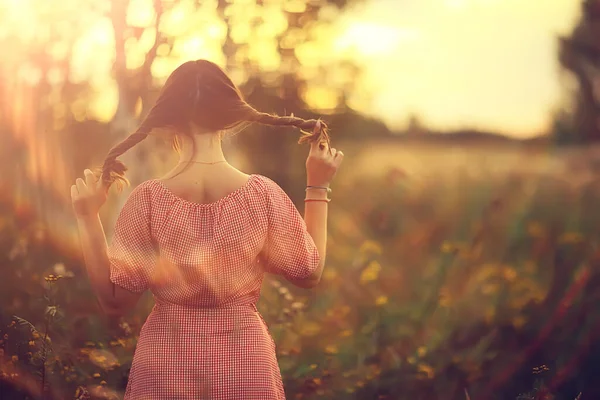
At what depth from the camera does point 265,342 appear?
226cm

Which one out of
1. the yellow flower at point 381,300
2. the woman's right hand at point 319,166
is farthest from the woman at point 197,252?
the yellow flower at point 381,300

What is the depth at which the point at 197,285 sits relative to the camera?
2.20m

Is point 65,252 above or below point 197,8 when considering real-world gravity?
below

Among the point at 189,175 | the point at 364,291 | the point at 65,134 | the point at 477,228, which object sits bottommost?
the point at 364,291

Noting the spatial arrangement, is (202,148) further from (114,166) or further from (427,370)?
(427,370)

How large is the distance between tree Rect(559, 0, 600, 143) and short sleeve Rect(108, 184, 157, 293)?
234 cm

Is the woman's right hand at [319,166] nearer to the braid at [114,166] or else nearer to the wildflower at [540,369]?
the braid at [114,166]

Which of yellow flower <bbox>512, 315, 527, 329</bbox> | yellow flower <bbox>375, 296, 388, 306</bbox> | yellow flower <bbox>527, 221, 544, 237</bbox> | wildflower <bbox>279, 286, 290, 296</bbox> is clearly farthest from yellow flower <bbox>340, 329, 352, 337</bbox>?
yellow flower <bbox>527, 221, 544, 237</bbox>

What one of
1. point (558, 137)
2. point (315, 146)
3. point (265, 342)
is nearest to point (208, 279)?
point (265, 342)

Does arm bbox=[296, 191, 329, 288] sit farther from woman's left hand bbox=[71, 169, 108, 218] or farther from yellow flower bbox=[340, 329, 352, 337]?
yellow flower bbox=[340, 329, 352, 337]

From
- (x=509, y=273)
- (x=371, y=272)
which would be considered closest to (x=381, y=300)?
(x=371, y=272)

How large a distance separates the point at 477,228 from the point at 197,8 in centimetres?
160

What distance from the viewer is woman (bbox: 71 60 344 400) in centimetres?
220

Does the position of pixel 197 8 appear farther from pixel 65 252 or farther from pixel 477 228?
pixel 477 228
